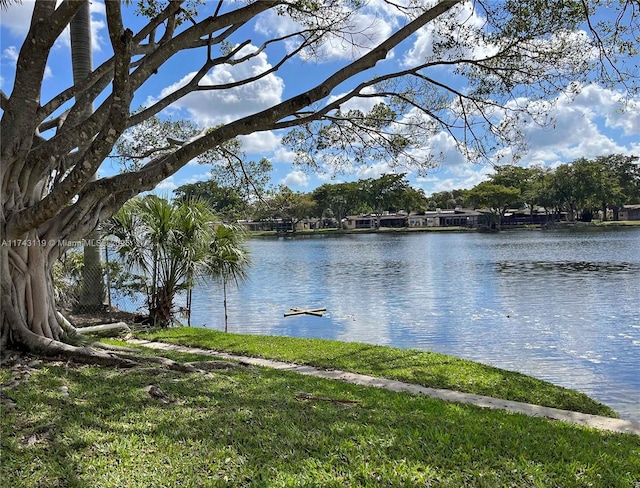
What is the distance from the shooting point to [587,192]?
71750mm

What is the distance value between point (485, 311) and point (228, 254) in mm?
8544

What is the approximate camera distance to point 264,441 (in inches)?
152

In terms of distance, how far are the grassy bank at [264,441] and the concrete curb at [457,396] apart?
513mm

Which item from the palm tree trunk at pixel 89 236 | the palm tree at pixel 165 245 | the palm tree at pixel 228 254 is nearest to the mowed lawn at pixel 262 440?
the palm tree at pixel 165 245

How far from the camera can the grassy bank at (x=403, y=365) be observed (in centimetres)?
710

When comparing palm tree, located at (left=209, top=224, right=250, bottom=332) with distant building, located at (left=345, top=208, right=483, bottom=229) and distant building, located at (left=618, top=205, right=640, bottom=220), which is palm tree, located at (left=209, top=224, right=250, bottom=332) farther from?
distant building, located at (left=618, top=205, right=640, bottom=220)

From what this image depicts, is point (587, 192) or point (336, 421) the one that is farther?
point (587, 192)

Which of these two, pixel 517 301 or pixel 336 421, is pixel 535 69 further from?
pixel 517 301

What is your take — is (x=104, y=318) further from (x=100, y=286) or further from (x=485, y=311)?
(x=485, y=311)

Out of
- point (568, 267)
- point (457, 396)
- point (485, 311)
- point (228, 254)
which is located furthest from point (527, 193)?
point (457, 396)

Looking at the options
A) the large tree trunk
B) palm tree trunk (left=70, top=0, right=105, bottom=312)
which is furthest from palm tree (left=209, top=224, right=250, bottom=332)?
the large tree trunk

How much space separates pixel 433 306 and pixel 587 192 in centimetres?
6406

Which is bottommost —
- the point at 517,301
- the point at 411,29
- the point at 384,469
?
the point at 517,301

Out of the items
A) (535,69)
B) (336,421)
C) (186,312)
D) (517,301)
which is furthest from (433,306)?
(336,421)
